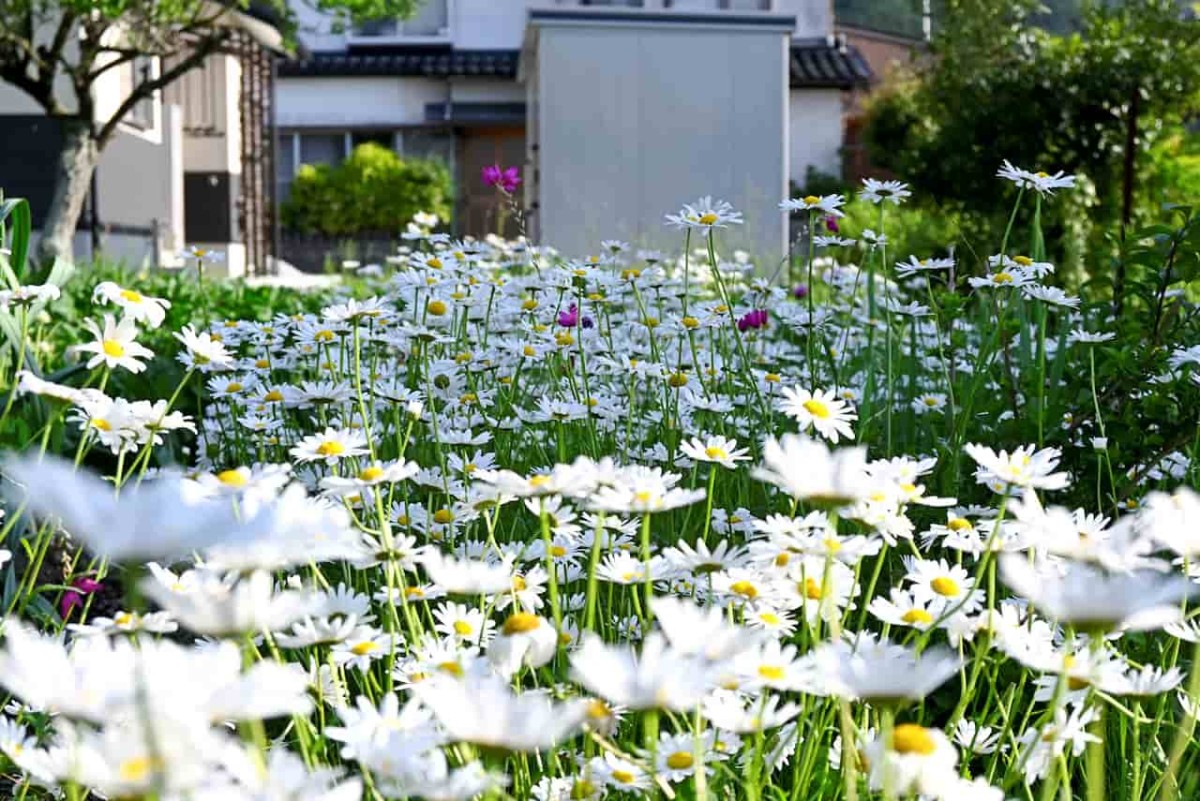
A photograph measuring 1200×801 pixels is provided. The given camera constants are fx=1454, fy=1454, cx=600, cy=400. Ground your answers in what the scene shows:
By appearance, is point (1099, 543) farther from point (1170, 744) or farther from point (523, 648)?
point (1170, 744)

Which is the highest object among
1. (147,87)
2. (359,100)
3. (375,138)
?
(359,100)

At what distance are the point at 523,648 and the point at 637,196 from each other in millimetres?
9444

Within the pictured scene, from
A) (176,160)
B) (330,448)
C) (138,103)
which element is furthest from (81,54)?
(330,448)

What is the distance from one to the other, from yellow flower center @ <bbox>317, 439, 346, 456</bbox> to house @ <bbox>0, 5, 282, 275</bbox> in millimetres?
8532

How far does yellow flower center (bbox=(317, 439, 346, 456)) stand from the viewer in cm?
140

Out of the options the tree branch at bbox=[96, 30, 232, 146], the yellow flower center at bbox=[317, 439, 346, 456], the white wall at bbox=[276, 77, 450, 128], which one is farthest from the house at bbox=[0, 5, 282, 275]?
the yellow flower center at bbox=[317, 439, 346, 456]

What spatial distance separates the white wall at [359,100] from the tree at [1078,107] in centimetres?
1008

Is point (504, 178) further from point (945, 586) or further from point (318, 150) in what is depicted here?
point (318, 150)

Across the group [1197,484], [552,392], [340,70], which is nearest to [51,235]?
[552,392]

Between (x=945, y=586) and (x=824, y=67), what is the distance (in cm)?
1956

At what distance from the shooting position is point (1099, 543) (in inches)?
34.2

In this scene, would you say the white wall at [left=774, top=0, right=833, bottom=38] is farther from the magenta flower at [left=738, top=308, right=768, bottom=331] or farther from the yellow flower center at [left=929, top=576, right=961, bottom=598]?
the yellow flower center at [left=929, top=576, right=961, bottom=598]

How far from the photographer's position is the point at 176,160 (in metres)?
13.6

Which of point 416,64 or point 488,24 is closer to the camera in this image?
point 416,64
